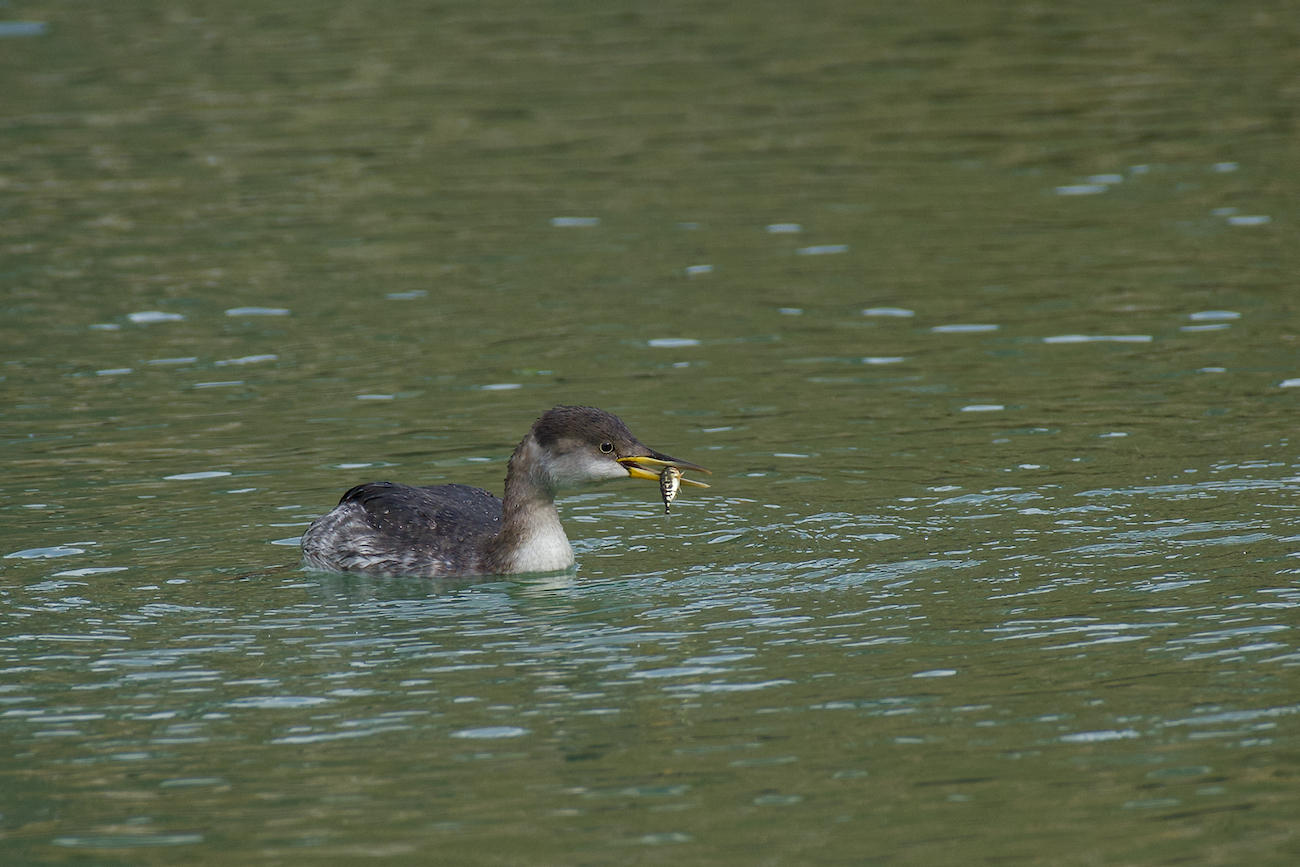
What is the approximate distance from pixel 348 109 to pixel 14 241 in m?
7.35

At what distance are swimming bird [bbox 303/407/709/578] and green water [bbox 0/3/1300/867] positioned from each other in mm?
261

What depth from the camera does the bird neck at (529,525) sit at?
12094 millimetres

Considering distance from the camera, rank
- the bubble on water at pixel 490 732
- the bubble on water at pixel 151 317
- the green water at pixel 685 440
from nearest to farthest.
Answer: the green water at pixel 685 440 < the bubble on water at pixel 490 732 < the bubble on water at pixel 151 317

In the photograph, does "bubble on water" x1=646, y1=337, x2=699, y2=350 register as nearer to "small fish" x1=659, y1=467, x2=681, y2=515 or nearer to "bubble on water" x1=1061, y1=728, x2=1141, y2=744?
"small fish" x1=659, y1=467, x2=681, y2=515

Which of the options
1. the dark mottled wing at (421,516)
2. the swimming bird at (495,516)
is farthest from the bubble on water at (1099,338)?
the dark mottled wing at (421,516)

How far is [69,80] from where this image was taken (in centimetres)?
3194

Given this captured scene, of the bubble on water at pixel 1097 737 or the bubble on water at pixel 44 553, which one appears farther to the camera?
the bubble on water at pixel 44 553

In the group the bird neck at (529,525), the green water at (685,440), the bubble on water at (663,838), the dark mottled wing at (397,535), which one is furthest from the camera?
the dark mottled wing at (397,535)

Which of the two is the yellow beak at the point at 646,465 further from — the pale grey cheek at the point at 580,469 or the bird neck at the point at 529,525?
the bird neck at the point at 529,525

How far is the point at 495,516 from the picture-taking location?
12977 millimetres

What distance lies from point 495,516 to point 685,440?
8.30ft

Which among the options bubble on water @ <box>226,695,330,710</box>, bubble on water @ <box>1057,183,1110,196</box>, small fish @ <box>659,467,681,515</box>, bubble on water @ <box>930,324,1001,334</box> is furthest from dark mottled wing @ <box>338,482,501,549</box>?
bubble on water @ <box>1057,183,1110,196</box>

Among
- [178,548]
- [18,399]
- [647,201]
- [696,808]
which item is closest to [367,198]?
[647,201]

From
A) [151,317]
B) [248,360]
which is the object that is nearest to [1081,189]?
[248,360]
